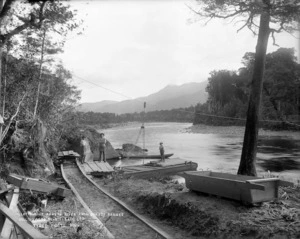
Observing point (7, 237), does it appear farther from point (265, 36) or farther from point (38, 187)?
point (265, 36)

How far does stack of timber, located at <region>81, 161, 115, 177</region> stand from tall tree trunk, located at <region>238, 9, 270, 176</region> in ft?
24.9

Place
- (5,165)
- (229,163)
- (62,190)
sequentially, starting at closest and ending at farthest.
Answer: (62,190) → (5,165) → (229,163)

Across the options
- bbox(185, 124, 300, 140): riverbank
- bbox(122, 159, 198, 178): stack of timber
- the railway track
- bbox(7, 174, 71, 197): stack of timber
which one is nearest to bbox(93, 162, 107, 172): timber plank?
bbox(122, 159, 198, 178): stack of timber

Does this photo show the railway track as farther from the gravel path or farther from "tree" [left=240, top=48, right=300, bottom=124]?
"tree" [left=240, top=48, right=300, bottom=124]

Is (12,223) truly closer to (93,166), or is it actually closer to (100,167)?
(100,167)

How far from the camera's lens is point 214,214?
8.26 meters

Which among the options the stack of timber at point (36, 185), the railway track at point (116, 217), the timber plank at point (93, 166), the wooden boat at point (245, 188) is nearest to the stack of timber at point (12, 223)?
the stack of timber at point (36, 185)

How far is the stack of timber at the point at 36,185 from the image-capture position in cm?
793

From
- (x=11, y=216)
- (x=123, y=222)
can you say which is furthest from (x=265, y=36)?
(x=11, y=216)

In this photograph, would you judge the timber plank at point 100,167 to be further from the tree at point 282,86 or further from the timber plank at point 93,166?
the tree at point 282,86

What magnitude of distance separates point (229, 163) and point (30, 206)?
936 inches

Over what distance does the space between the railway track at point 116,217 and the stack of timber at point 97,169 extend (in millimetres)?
2718

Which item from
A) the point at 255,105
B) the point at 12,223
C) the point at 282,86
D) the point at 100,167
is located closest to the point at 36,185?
the point at 12,223

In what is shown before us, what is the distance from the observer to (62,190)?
29.8ft
